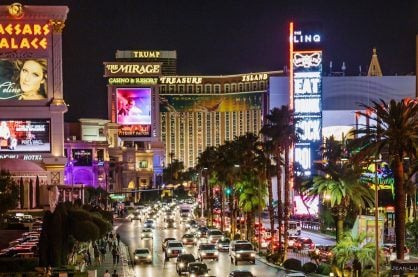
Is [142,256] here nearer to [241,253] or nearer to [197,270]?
[241,253]

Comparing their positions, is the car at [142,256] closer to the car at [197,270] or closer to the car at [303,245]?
the car at [197,270]

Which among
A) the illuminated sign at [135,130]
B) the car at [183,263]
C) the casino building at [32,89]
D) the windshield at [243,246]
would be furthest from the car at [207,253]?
the illuminated sign at [135,130]

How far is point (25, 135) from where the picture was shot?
10412cm

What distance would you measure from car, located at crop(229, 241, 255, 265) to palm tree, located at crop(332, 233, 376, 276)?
12.5 meters

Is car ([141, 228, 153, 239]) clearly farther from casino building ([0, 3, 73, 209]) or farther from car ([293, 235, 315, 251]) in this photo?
casino building ([0, 3, 73, 209])

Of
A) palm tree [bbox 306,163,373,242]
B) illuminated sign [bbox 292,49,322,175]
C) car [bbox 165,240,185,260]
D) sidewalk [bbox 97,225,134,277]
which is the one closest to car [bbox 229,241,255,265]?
car [bbox 165,240,185,260]

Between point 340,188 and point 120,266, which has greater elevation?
point 340,188

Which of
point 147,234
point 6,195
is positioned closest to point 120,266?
point 6,195

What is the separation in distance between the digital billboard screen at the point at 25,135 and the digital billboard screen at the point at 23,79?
2.87m

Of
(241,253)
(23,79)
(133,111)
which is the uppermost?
(23,79)

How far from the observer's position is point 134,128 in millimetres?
195875

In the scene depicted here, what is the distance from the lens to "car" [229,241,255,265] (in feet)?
174

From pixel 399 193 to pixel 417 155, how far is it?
189 centimetres

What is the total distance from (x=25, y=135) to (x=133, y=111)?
9104 centimetres
